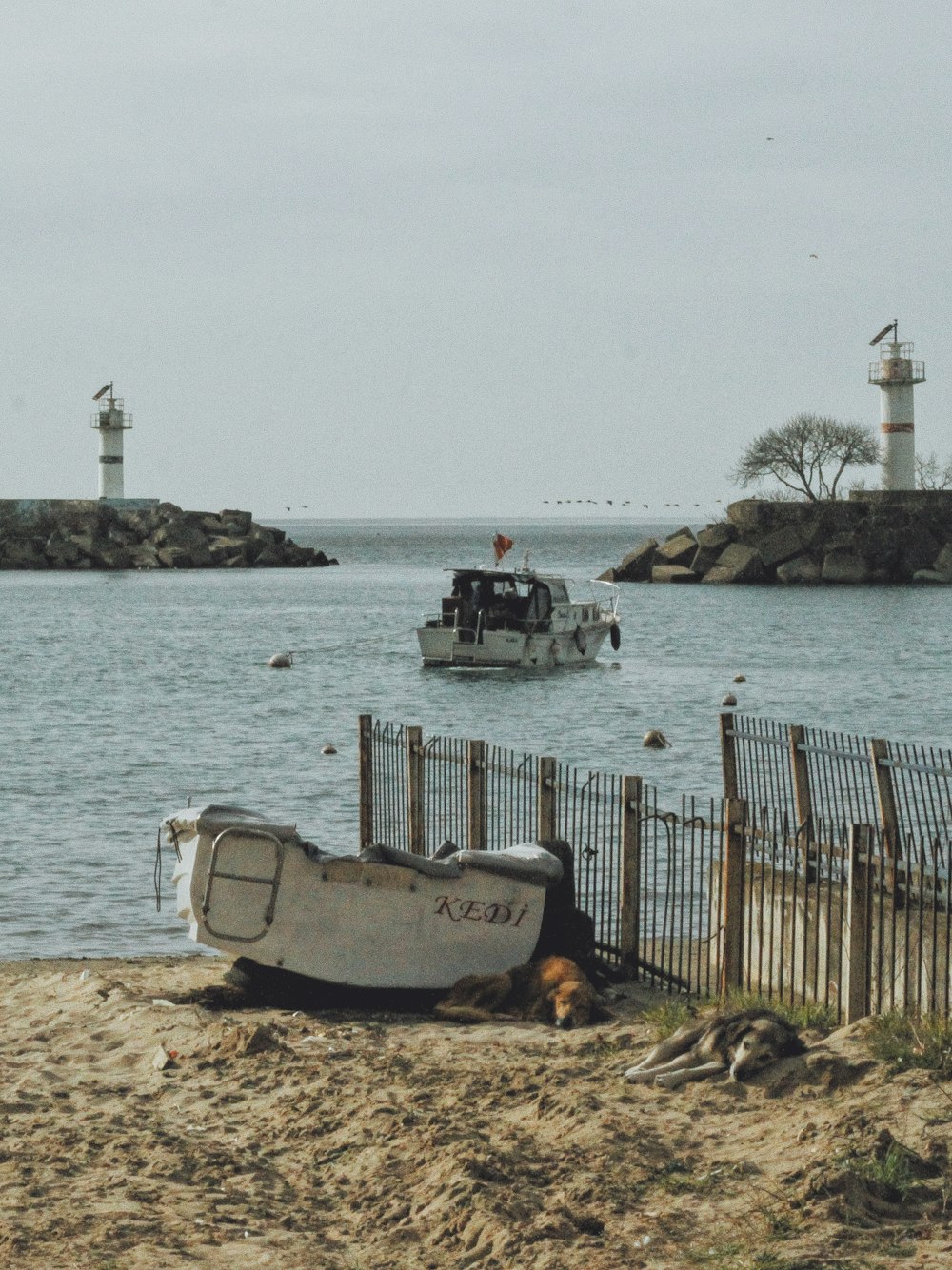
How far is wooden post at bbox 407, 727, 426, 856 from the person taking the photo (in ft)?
44.0

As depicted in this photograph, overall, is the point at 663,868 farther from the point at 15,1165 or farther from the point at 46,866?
the point at 15,1165

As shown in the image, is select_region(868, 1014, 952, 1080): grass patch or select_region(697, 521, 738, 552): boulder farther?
select_region(697, 521, 738, 552): boulder

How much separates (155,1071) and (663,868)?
957 cm

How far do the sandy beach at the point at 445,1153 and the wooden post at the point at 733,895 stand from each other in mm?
614

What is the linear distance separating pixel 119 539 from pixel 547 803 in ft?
408

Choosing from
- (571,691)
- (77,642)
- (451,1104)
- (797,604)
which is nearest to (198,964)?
(451,1104)

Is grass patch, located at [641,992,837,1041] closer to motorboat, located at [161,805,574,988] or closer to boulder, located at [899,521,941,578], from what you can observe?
motorboat, located at [161,805,574,988]

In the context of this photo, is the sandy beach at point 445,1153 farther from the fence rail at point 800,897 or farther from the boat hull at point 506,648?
the boat hull at point 506,648

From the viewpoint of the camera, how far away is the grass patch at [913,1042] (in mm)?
7855

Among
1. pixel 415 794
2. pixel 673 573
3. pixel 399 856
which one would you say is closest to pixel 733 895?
pixel 399 856

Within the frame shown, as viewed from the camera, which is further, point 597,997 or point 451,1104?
point 597,997

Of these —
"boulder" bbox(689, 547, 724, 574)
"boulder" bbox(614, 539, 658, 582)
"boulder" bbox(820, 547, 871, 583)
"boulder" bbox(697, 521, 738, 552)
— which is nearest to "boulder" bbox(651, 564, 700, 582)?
"boulder" bbox(689, 547, 724, 574)

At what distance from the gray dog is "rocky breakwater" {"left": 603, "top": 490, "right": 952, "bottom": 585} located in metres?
88.5

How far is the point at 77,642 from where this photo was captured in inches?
2643
